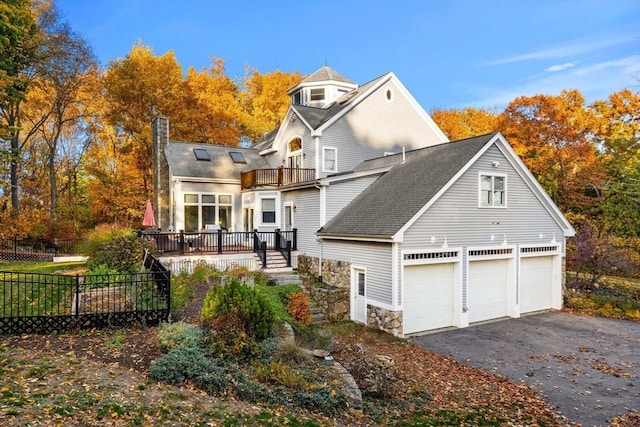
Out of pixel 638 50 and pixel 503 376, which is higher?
pixel 638 50

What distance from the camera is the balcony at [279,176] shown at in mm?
19816

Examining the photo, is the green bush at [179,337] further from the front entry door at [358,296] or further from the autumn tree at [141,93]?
the autumn tree at [141,93]

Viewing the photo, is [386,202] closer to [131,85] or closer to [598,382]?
[598,382]

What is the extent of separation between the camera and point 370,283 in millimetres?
13562

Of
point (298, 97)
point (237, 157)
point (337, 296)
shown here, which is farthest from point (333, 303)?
point (298, 97)

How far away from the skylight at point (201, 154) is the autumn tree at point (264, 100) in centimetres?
1026

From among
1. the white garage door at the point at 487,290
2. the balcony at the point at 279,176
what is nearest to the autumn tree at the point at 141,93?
the balcony at the point at 279,176

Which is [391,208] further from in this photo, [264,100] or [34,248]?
[34,248]

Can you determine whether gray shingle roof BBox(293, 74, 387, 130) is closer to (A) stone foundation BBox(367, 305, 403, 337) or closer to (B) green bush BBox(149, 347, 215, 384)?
(A) stone foundation BBox(367, 305, 403, 337)

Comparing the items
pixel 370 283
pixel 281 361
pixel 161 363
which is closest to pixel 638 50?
pixel 370 283

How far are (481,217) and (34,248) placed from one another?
88.3 feet

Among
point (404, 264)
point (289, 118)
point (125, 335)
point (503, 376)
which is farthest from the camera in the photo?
point (289, 118)

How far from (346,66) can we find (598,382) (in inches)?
1055

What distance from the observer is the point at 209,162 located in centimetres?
2261
